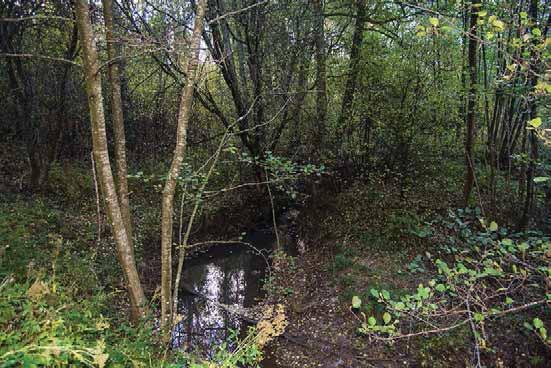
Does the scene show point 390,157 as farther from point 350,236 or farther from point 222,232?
point 222,232

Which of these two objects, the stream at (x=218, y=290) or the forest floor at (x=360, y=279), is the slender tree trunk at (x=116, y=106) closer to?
the stream at (x=218, y=290)

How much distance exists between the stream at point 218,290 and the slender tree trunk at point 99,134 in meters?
1.91

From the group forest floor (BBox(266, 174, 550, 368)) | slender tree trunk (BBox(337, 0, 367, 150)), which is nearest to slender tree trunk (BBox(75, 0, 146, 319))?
forest floor (BBox(266, 174, 550, 368))

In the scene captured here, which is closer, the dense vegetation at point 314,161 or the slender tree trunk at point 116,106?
the slender tree trunk at point 116,106

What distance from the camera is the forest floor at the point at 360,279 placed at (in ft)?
15.5

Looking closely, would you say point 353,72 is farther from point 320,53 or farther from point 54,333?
point 54,333

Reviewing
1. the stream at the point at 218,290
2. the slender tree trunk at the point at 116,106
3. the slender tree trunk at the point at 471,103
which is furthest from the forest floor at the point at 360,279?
the slender tree trunk at the point at 116,106

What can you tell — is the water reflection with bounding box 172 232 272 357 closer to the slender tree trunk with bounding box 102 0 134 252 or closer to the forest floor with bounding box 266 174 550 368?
the forest floor with bounding box 266 174 550 368

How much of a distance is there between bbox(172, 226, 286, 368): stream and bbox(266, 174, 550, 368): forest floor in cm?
64

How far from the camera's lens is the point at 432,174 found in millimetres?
8203

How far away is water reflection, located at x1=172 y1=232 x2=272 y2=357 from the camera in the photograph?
A: 5609 millimetres

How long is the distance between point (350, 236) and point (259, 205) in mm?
3047

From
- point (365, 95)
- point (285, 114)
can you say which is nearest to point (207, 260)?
point (285, 114)

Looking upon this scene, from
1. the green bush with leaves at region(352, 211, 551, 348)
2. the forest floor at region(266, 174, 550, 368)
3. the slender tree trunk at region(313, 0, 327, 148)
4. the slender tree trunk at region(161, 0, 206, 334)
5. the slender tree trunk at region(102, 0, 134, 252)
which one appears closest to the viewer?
the green bush with leaves at region(352, 211, 551, 348)
